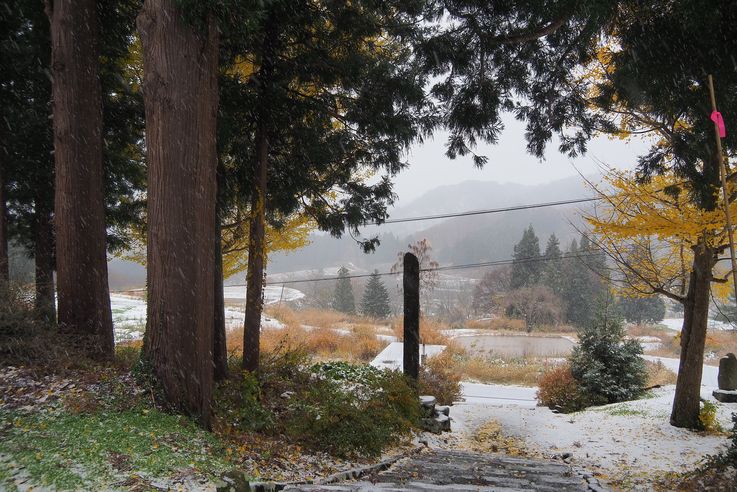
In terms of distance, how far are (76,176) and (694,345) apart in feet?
32.6

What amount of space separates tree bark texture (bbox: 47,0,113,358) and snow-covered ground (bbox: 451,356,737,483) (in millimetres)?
6425

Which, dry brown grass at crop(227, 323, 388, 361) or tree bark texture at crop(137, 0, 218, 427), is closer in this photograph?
tree bark texture at crop(137, 0, 218, 427)

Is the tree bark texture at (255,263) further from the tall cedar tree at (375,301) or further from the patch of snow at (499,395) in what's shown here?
the tall cedar tree at (375,301)

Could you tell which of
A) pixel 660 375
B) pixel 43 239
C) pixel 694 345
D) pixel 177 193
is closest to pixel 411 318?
pixel 694 345

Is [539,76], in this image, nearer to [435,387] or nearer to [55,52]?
[55,52]

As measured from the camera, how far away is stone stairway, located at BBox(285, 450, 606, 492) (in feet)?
Result: 12.0

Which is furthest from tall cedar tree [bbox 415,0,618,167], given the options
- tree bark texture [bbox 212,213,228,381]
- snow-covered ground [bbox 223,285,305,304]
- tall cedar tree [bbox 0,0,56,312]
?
snow-covered ground [bbox 223,285,305,304]

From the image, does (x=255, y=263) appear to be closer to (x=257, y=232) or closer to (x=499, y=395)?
(x=257, y=232)

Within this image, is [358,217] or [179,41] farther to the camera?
[358,217]

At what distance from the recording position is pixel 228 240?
1178 cm

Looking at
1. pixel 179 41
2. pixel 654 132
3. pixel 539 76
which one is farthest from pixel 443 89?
pixel 654 132

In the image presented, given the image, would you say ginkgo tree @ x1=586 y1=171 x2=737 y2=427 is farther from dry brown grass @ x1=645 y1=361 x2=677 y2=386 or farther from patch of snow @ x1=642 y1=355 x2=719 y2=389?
patch of snow @ x1=642 y1=355 x2=719 y2=389

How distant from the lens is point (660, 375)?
53.9 feet

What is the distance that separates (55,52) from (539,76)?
658cm
